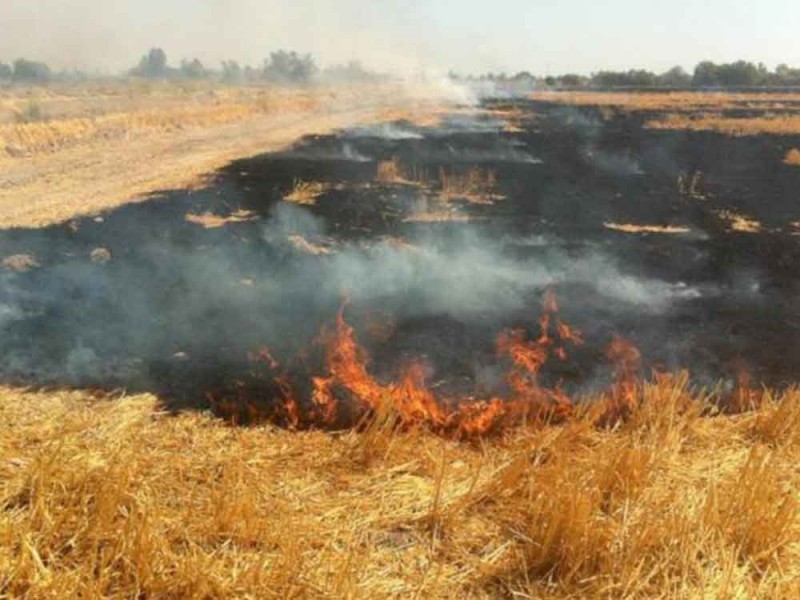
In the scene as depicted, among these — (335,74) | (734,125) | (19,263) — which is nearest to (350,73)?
(335,74)

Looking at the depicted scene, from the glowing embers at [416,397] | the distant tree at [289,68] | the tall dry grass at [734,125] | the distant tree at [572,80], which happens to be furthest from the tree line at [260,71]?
the glowing embers at [416,397]

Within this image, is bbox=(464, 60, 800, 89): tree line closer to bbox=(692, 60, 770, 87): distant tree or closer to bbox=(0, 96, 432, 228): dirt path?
bbox=(692, 60, 770, 87): distant tree

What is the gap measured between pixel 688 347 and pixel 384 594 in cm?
683

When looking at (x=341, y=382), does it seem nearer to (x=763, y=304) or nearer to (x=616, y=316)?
(x=616, y=316)

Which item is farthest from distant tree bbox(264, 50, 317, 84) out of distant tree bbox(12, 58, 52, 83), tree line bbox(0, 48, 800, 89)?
distant tree bbox(12, 58, 52, 83)

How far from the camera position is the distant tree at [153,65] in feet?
402

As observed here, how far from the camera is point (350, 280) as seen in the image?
37.2 ft

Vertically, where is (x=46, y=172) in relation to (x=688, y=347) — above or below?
above

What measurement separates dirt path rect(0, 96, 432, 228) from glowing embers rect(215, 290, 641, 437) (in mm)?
10177

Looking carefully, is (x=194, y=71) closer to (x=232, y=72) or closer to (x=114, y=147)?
(x=232, y=72)

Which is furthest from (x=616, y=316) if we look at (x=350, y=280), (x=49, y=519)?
(x=49, y=519)

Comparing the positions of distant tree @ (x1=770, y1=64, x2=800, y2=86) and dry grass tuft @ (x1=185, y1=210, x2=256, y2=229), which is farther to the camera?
distant tree @ (x1=770, y1=64, x2=800, y2=86)

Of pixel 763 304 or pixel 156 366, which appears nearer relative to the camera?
pixel 156 366

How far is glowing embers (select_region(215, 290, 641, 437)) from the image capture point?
666 cm
